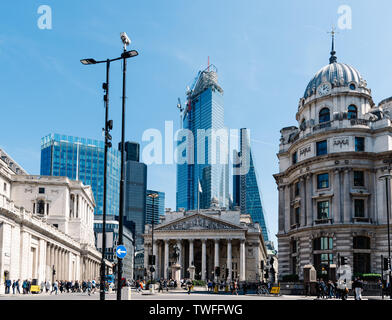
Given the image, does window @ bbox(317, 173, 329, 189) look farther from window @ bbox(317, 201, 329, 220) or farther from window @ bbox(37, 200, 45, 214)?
window @ bbox(37, 200, 45, 214)

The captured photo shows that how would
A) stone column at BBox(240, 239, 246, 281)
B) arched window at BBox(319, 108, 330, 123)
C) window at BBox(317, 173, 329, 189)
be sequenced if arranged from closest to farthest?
window at BBox(317, 173, 329, 189) < arched window at BBox(319, 108, 330, 123) < stone column at BBox(240, 239, 246, 281)

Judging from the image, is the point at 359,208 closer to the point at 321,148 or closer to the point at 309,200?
the point at 309,200

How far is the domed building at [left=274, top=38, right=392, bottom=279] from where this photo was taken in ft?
189

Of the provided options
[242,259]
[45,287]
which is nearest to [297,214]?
[45,287]

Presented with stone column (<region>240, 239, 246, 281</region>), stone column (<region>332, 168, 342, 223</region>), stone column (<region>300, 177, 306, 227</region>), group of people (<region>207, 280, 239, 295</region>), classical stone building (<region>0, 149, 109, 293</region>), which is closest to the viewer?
classical stone building (<region>0, 149, 109, 293</region>)

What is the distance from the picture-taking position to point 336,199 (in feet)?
193

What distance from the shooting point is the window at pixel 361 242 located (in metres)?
57.7

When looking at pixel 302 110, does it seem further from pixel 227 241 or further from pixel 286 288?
pixel 227 241

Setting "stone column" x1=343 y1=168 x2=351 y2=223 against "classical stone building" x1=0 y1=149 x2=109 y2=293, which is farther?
"stone column" x1=343 y1=168 x2=351 y2=223

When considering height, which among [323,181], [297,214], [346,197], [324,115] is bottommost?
[297,214]

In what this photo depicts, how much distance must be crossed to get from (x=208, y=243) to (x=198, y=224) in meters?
9.01

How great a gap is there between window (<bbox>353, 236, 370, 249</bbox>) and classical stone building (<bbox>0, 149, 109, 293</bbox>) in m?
37.5

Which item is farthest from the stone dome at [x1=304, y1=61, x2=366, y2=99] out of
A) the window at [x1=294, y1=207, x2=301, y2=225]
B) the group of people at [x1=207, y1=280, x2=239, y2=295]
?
the group of people at [x1=207, y1=280, x2=239, y2=295]
